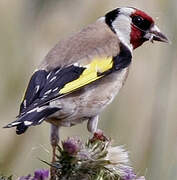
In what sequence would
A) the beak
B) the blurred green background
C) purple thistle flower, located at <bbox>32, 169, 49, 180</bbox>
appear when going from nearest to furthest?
purple thistle flower, located at <bbox>32, 169, 49, 180</bbox>, the beak, the blurred green background

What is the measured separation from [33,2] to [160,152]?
38.2 inches

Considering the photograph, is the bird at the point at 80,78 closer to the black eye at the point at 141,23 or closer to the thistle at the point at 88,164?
the black eye at the point at 141,23

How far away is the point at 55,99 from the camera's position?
126 inches

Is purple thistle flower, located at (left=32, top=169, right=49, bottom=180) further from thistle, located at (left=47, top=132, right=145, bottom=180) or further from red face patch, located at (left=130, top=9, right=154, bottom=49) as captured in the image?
red face patch, located at (left=130, top=9, right=154, bottom=49)

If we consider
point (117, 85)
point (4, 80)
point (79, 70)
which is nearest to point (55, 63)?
point (79, 70)

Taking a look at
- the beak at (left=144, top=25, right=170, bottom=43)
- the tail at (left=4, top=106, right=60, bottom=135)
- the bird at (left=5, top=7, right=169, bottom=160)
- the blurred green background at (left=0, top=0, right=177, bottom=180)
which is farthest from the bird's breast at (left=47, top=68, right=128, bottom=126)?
the blurred green background at (left=0, top=0, right=177, bottom=180)

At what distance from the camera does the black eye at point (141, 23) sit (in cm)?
378

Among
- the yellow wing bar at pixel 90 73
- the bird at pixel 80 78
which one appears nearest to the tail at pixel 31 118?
the bird at pixel 80 78

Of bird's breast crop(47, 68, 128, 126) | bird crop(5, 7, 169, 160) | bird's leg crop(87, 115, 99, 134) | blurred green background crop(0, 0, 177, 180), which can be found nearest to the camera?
bird crop(5, 7, 169, 160)

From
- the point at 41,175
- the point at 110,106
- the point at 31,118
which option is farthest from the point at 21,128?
the point at 110,106

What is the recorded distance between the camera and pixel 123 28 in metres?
3.83

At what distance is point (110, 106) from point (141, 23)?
1.82ft

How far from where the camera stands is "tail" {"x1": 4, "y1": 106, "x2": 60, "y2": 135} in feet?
9.62

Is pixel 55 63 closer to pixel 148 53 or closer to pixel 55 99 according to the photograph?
pixel 55 99
